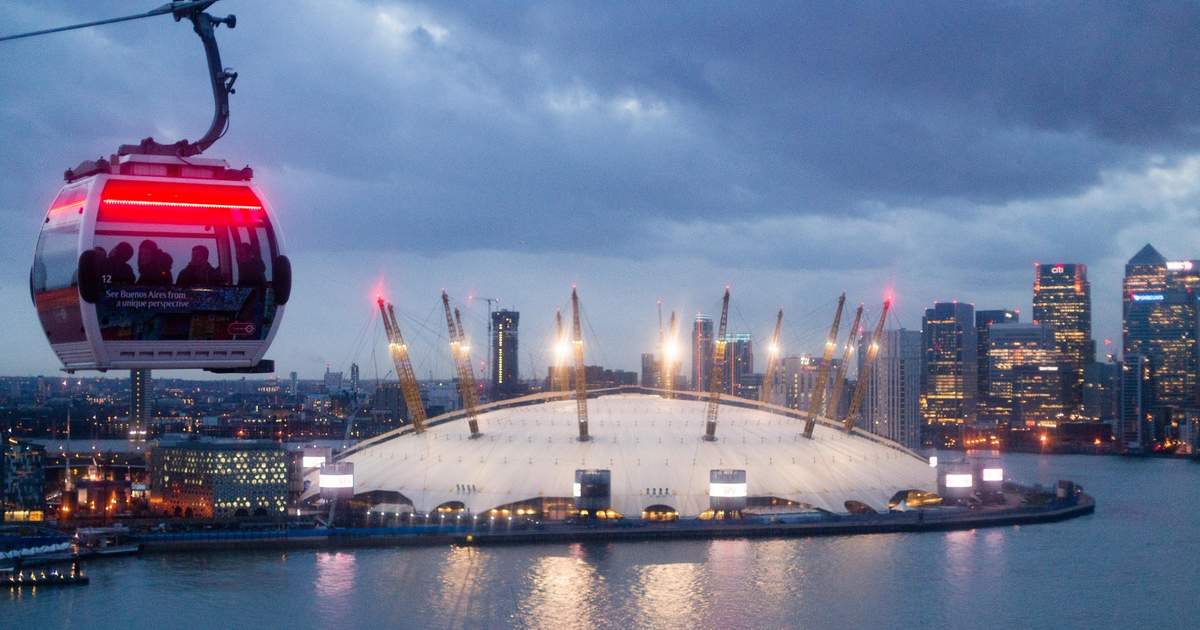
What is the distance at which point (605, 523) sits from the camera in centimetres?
2445

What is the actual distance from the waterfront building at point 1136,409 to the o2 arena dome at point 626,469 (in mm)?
43538

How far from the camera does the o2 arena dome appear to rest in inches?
973

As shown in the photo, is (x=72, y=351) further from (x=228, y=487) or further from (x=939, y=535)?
(x=228, y=487)

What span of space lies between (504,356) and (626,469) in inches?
1692

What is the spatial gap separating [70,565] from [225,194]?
2044cm

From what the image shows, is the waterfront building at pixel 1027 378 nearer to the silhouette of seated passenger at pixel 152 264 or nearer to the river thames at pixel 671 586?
the river thames at pixel 671 586

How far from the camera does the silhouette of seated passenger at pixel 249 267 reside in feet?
11.8

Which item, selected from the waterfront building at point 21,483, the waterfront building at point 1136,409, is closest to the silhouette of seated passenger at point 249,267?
the waterfront building at point 21,483

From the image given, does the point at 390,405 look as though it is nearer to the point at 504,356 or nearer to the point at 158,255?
the point at 504,356

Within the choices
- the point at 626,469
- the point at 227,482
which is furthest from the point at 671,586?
the point at 227,482

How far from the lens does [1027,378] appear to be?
249ft

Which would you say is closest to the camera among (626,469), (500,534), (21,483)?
(500,534)

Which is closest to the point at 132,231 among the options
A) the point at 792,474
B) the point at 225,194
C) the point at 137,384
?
the point at 225,194

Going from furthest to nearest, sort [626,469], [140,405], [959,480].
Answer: [140,405] → [959,480] → [626,469]
